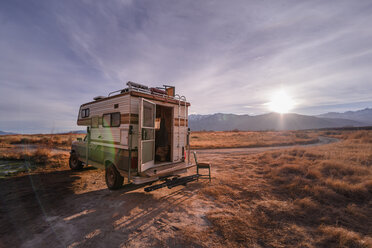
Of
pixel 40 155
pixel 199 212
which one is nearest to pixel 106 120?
pixel 199 212

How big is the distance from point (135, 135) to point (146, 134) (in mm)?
355

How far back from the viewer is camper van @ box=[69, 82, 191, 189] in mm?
5125

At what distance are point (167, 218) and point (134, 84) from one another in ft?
14.1

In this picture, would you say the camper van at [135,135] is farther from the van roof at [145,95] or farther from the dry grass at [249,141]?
the dry grass at [249,141]

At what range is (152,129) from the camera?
5766 mm

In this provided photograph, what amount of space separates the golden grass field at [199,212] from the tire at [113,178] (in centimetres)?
30

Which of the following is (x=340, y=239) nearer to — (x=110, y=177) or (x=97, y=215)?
(x=97, y=215)

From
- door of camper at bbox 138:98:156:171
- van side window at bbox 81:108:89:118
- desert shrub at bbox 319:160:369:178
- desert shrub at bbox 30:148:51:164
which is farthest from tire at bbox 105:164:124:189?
desert shrub at bbox 319:160:369:178

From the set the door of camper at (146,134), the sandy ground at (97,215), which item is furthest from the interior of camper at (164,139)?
the sandy ground at (97,215)

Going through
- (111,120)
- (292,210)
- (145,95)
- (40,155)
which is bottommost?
(292,210)

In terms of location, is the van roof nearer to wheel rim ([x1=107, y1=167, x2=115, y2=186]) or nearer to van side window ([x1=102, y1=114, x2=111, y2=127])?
van side window ([x1=102, y1=114, x2=111, y2=127])

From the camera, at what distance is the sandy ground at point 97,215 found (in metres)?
3.22

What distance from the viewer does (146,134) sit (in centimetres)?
540

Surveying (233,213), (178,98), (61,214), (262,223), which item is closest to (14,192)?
(61,214)
